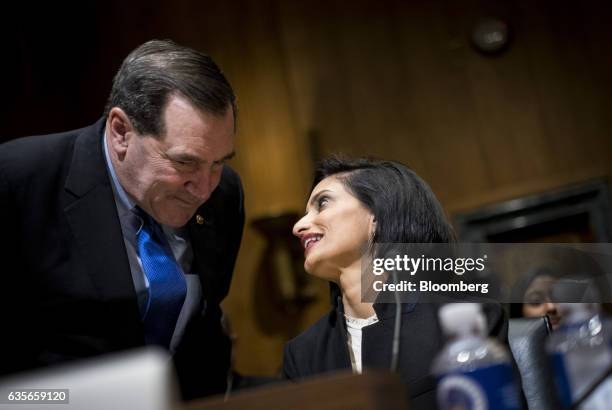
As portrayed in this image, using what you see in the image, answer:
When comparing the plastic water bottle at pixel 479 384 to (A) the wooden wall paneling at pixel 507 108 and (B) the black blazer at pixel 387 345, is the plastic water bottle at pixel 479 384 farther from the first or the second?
(A) the wooden wall paneling at pixel 507 108

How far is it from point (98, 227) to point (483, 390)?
1.12m

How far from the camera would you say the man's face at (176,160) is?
1875 mm

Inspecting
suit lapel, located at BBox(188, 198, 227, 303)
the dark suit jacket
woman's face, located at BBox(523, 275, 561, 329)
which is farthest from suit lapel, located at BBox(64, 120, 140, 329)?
woman's face, located at BBox(523, 275, 561, 329)

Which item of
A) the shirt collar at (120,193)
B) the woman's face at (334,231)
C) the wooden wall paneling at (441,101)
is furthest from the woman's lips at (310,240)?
the wooden wall paneling at (441,101)

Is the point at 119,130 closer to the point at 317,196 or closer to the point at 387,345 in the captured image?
the point at 317,196

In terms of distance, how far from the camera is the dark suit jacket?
5.81 feet

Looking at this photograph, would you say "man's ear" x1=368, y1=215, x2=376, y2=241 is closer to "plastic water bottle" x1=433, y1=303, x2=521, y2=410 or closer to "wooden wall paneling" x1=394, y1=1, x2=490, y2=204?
"plastic water bottle" x1=433, y1=303, x2=521, y2=410

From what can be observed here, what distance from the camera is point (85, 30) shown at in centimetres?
530

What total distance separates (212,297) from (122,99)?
53 cm

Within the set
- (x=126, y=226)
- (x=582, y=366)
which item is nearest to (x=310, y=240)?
(x=126, y=226)

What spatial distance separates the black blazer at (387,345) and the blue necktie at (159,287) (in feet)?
0.96

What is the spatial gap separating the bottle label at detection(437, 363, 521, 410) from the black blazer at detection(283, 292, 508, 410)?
0.55m

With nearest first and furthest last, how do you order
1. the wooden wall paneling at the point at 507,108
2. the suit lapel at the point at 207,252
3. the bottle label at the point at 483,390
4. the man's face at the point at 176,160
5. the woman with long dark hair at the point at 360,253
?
the bottle label at the point at 483,390
the woman with long dark hair at the point at 360,253
the man's face at the point at 176,160
the suit lapel at the point at 207,252
the wooden wall paneling at the point at 507,108

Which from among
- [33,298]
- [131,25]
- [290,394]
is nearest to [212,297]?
[33,298]
